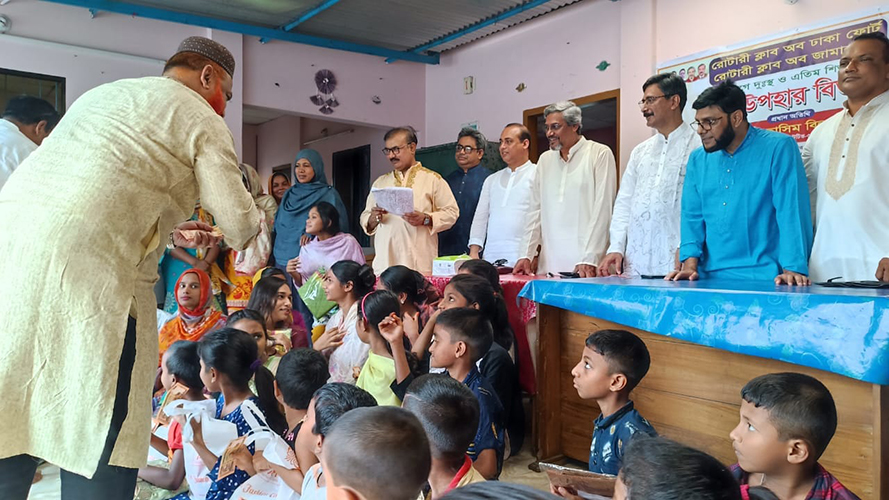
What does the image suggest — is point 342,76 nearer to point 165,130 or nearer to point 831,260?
point 831,260

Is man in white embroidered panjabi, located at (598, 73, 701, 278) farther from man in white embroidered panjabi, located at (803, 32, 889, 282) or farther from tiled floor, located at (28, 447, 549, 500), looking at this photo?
tiled floor, located at (28, 447, 549, 500)

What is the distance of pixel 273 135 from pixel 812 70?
7991 mm

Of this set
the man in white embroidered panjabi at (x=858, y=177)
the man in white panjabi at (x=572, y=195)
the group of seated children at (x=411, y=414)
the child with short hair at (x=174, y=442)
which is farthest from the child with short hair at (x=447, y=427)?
the man in white panjabi at (x=572, y=195)

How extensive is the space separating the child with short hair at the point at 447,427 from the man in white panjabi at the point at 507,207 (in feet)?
8.74

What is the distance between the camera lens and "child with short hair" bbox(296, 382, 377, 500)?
172 cm

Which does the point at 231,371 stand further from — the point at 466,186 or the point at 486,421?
the point at 466,186

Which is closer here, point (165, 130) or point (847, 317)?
point (165, 130)

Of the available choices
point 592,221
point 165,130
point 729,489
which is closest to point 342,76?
point 592,221

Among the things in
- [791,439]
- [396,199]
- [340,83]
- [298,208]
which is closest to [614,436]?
[791,439]

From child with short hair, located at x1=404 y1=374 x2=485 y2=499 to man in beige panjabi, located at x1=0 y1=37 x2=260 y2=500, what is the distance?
634 mm

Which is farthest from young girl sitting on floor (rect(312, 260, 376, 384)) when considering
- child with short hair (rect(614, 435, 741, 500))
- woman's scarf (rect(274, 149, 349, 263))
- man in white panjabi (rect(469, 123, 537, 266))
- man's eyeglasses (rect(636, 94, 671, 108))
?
child with short hair (rect(614, 435, 741, 500))

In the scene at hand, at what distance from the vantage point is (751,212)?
2801 millimetres

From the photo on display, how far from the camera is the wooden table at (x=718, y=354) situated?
1680mm

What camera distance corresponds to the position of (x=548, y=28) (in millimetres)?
6348
